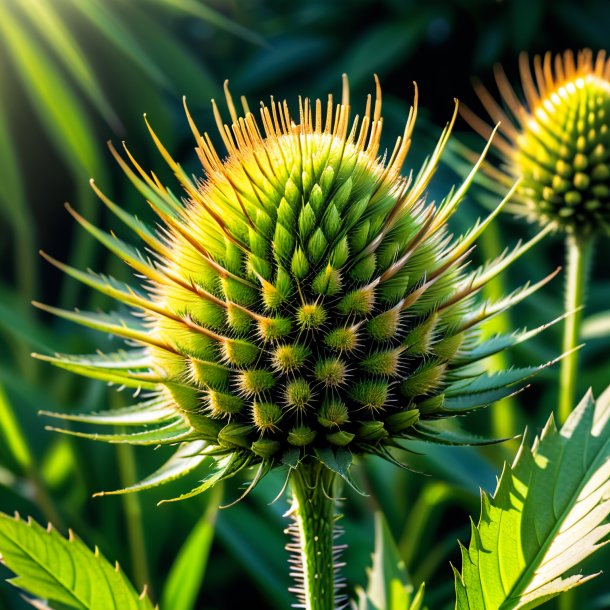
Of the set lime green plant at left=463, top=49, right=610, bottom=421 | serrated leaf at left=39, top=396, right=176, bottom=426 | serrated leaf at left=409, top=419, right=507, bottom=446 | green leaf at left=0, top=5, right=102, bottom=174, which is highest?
green leaf at left=0, top=5, right=102, bottom=174

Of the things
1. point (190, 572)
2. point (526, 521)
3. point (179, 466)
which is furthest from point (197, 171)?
point (526, 521)

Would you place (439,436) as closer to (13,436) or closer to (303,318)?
(303,318)

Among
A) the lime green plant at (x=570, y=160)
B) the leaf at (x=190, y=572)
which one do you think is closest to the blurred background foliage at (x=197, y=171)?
the leaf at (x=190, y=572)

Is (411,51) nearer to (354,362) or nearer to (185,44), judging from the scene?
(185,44)

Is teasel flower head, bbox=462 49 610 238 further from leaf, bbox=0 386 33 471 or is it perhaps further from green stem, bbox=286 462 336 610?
leaf, bbox=0 386 33 471

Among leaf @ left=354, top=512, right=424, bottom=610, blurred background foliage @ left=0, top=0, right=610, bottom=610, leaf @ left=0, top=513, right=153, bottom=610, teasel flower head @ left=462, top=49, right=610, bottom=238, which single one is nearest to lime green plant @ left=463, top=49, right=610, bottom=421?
teasel flower head @ left=462, top=49, right=610, bottom=238

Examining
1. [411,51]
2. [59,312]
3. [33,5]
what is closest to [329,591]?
[59,312]

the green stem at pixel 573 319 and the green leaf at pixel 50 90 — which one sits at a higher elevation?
the green leaf at pixel 50 90

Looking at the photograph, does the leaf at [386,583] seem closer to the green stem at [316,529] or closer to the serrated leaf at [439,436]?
the green stem at [316,529]
